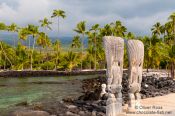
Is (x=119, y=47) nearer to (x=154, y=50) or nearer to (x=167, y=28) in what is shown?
(x=154, y=50)

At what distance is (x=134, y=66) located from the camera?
673 inches

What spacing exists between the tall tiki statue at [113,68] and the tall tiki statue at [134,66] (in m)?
0.58

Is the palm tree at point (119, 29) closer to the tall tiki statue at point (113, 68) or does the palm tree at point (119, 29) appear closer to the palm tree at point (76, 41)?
the palm tree at point (76, 41)

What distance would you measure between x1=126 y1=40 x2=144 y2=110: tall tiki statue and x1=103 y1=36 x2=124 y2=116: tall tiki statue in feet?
1.91

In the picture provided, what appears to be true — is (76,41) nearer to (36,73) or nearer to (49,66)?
(49,66)

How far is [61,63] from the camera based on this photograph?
82000 mm

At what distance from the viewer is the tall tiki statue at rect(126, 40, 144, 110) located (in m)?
16.8

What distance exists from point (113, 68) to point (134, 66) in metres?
1.28

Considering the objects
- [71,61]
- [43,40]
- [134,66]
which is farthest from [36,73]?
[134,66]

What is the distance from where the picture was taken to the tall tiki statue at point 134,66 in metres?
16.8

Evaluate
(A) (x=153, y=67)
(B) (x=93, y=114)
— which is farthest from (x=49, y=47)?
(B) (x=93, y=114)

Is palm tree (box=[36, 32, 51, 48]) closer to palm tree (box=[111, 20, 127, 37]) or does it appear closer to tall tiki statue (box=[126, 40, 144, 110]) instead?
palm tree (box=[111, 20, 127, 37])

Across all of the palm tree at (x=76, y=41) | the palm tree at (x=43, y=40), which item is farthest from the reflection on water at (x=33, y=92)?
the palm tree at (x=76, y=41)

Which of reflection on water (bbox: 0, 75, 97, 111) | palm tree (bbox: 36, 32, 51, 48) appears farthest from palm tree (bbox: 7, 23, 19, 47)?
reflection on water (bbox: 0, 75, 97, 111)
